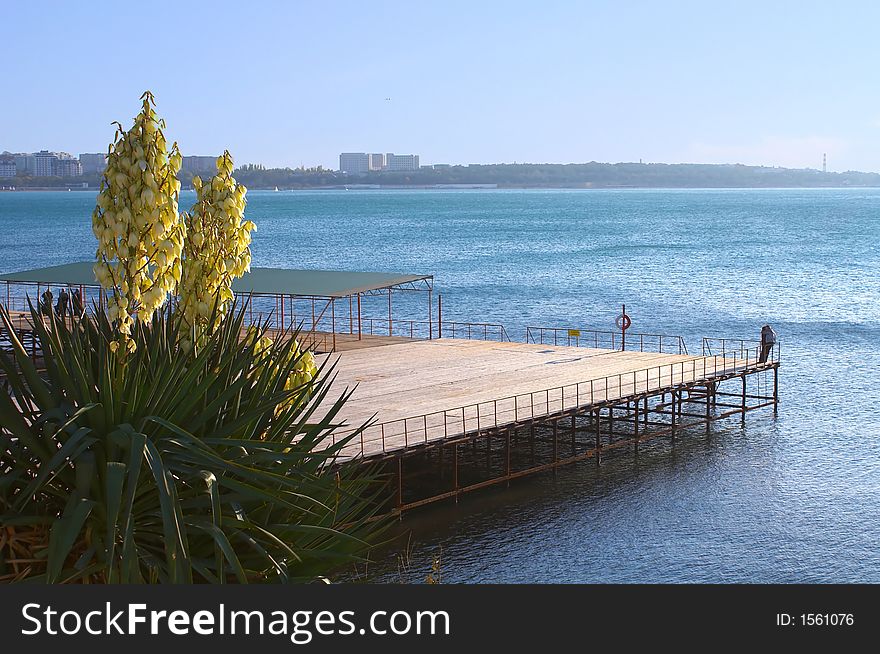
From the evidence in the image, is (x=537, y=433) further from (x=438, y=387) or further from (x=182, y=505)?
(x=182, y=505)

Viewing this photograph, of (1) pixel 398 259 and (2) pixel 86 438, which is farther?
(1) pixel 398 259

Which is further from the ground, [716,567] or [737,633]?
[737,633]

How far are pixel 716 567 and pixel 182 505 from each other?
83.5ft

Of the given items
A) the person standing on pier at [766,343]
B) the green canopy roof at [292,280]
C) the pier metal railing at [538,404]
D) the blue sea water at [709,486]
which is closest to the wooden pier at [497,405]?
the pier metal railing at [538,404]

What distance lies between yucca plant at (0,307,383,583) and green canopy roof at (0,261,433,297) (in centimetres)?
3681

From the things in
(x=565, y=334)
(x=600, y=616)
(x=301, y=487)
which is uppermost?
(x=600, y=616)

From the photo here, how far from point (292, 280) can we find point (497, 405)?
53.3ft

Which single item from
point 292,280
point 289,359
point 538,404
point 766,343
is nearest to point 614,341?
point 766,343

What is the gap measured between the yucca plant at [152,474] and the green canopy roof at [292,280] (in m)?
36.8

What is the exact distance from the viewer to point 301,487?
7992mm

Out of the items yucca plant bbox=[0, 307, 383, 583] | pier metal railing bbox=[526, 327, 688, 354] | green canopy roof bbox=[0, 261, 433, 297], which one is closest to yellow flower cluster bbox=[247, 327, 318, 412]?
yucca plant bbox=[0, 307, 383, 583]

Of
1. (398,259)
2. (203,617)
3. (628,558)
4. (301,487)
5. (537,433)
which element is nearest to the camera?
(203,617)

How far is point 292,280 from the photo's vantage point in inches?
1953

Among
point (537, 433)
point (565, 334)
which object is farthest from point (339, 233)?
point (537, 433)
